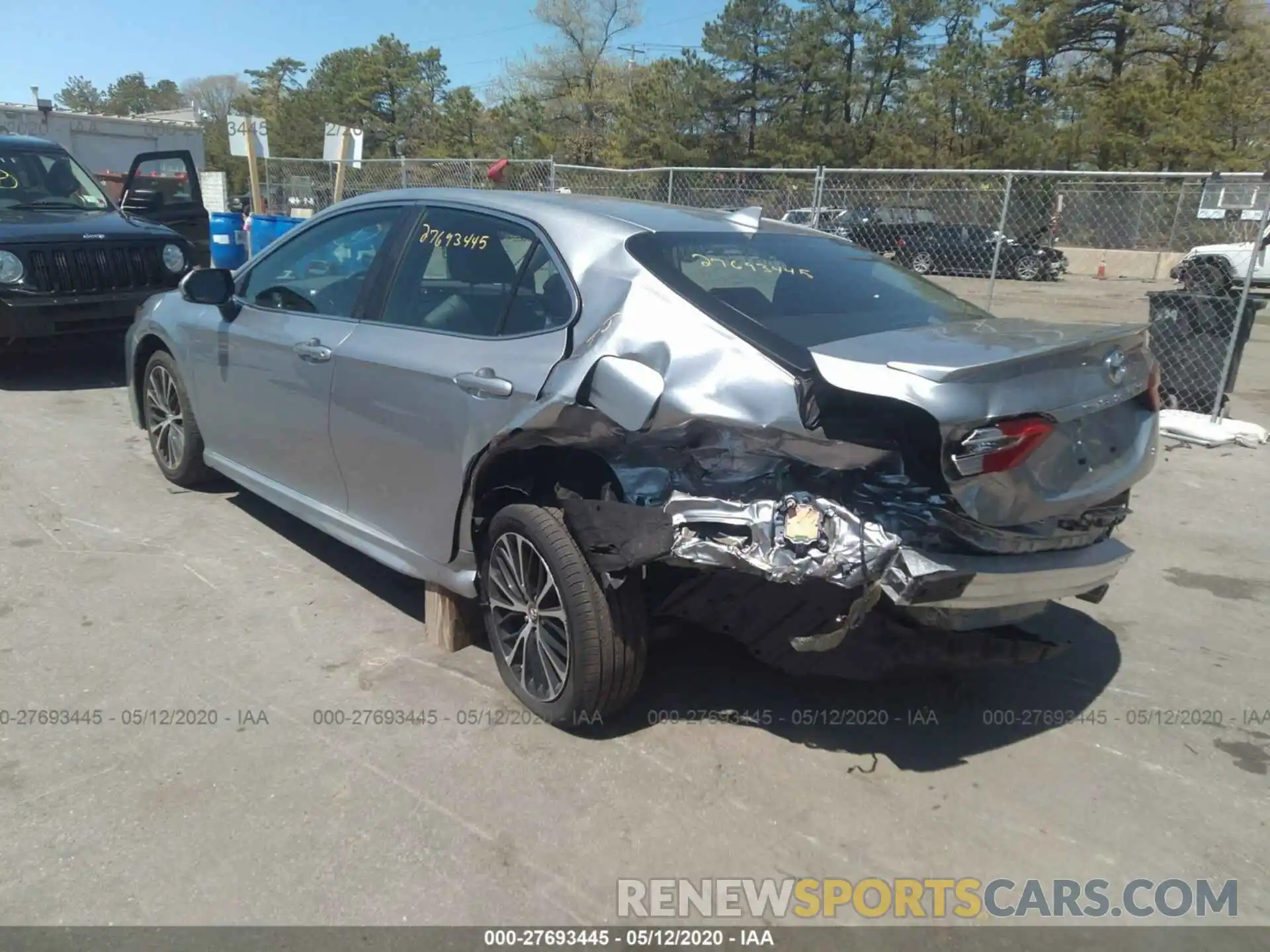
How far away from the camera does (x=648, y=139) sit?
4253cm

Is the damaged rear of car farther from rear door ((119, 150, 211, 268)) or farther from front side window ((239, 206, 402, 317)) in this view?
rear door ((119, 150, 211, 268))

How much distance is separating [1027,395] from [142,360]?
4979 mm

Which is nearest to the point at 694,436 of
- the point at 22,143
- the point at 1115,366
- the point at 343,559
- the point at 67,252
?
the point at 1115,366

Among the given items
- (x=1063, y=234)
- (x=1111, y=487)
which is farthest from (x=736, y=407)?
(x=1063, y=234)

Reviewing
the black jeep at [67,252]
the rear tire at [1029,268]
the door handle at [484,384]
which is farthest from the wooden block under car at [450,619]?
the rear tire at [1029,268]

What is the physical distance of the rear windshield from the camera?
10.3 ft

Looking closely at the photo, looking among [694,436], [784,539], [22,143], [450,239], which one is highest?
[22,143]

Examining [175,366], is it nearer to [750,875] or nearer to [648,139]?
[750,875]

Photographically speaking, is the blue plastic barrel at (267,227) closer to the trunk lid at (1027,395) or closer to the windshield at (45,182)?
the windshield at (45,182)

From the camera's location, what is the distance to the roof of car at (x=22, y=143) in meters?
8.98

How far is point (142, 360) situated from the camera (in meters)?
5.71

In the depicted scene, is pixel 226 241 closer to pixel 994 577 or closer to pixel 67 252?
pixel 67 252

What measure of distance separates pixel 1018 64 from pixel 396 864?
4092 cm

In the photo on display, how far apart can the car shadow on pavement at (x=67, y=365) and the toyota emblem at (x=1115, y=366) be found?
26.3ft
